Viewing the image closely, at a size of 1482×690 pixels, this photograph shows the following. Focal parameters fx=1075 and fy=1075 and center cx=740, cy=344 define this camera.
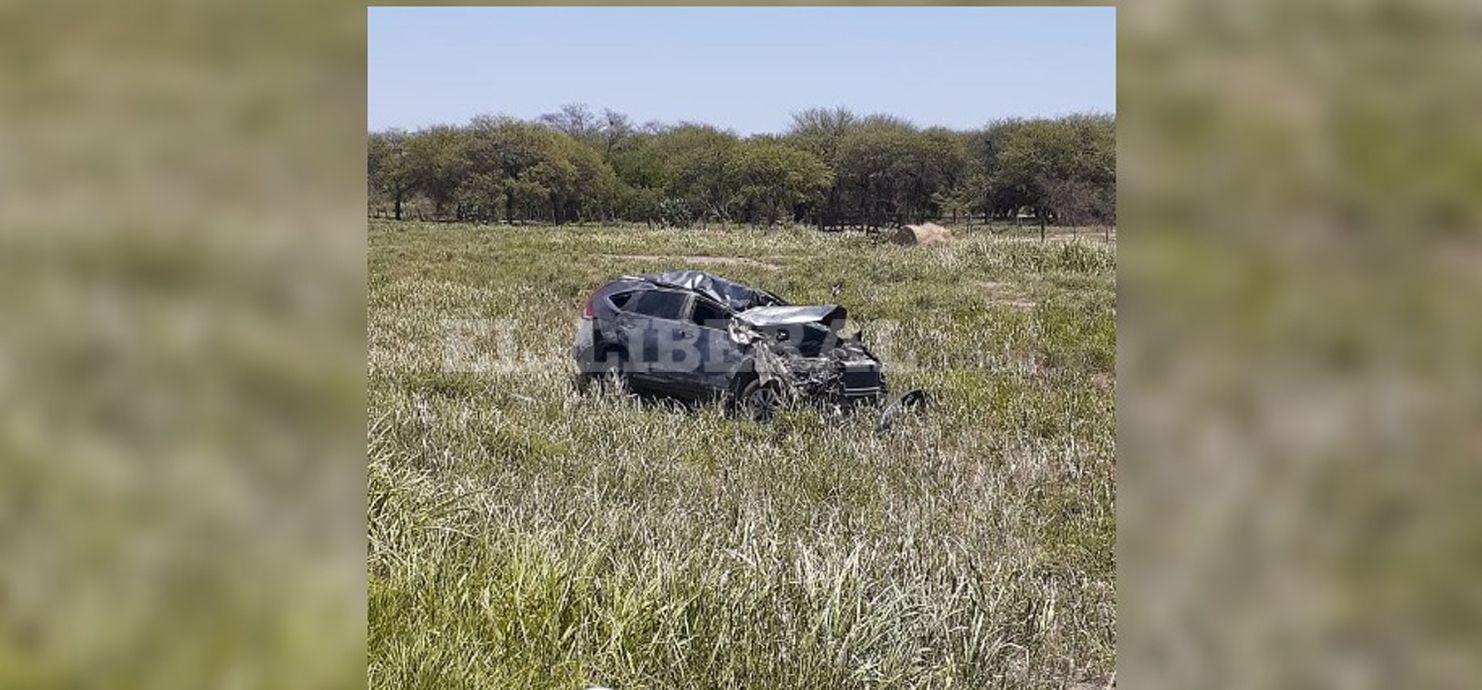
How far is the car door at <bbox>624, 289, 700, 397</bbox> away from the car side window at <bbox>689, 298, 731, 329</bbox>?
0.09 metres

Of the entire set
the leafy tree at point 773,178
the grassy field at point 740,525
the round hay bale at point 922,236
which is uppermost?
the leafy tree at point 773,178

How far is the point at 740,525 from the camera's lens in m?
4.73

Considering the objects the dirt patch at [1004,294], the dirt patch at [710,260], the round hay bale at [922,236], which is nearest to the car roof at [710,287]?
the dirt patch at [1004,294]

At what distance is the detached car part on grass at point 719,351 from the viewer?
8961 millimetres

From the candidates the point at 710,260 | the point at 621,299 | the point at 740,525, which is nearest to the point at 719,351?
the point at 621,299

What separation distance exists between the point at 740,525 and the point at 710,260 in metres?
23.1

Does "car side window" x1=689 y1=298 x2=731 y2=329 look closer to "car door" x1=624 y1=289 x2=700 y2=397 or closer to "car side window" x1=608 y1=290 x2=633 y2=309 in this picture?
"car door" x1=624 y1=289 x2=700 y2=397

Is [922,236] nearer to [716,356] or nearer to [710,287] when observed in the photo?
[710,287]

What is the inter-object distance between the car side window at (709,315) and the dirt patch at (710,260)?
15161 millimetres

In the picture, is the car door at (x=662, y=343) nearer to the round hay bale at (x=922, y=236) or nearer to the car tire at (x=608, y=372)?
the car tire at (x=608, y=372)
